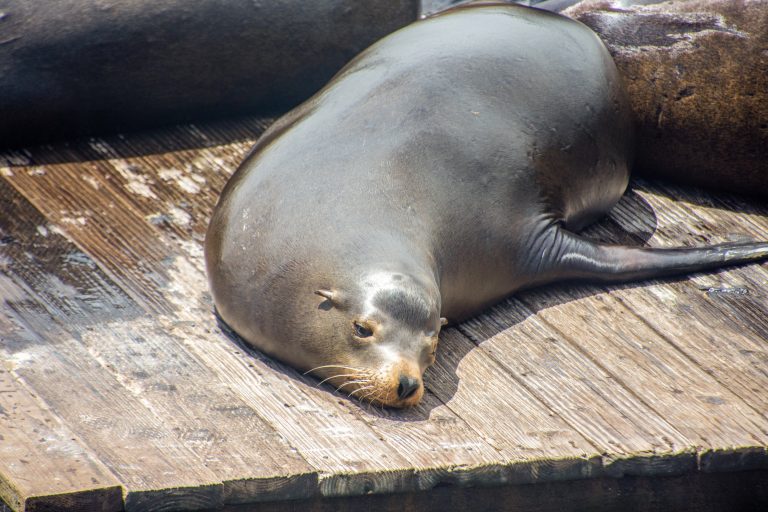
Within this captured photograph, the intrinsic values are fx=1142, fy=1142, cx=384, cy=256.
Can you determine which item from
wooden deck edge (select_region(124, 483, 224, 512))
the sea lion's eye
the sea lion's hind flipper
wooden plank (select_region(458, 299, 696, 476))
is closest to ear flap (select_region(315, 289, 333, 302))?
the sea lion's eye

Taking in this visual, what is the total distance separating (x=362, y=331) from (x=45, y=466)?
49.2 inches

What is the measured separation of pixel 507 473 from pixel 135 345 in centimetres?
140

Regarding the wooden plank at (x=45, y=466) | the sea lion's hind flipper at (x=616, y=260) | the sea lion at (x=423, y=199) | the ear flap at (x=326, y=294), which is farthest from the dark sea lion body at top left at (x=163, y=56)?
the wooden plank at (x=45, y=466)

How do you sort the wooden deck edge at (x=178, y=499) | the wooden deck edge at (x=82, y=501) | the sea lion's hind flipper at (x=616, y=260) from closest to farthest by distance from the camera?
the wooden deck edge at (x=82, y=501) < the wooden deck edge at (x=178, y=499) < the sea lion's hind flipper at (x=616, y=260)

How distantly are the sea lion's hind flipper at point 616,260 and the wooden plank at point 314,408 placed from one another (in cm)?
102

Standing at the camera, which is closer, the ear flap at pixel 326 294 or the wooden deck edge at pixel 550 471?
the wooden deck edge at pixel 550 471

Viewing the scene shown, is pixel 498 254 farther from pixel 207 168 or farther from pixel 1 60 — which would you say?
pixel 1 60

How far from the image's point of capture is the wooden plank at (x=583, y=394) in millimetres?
3896

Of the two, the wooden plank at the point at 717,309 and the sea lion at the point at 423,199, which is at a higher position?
the sea lion at the point at 423,199

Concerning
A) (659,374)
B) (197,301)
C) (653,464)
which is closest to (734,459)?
(653,464)

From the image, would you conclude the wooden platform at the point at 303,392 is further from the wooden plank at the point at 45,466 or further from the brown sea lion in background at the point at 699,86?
the brown sea lion in background at the point at 699,86

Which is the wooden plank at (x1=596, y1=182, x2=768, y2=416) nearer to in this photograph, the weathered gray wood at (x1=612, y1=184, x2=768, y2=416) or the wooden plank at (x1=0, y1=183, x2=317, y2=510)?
the weathered gray wood at (x1=612, y1=184, x2=768, y2=416)

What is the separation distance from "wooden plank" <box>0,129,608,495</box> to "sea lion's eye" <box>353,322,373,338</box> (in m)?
0.24

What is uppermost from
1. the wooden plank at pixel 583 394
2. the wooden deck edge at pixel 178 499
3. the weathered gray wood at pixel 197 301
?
the wooden deck edge at pixel 178 499
